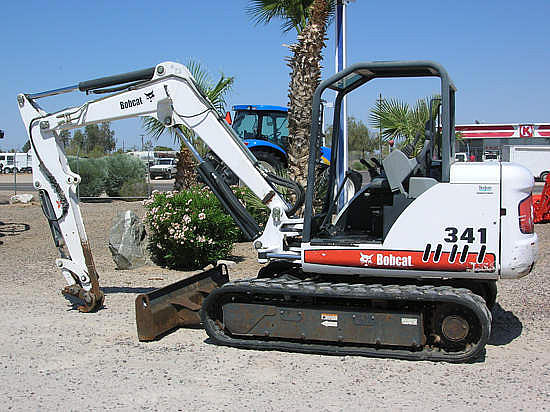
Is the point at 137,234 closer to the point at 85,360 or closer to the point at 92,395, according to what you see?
the point at 85,360

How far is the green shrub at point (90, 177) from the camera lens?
23.3 metres

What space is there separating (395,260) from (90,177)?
1902 centimetres

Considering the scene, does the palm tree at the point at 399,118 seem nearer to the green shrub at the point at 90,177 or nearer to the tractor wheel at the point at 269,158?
the tractor wheel at the point at 269,158

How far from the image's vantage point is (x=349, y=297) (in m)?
5.99

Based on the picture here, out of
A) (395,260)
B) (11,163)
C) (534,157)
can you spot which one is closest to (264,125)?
(395,260)

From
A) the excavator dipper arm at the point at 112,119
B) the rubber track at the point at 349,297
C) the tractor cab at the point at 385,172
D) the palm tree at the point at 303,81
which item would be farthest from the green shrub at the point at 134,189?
the rubber track at the point at 349,297

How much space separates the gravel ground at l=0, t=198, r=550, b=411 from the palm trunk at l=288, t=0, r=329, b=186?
218 inches

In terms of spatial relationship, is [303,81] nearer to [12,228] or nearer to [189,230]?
[189,230]

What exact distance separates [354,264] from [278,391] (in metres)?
1.51

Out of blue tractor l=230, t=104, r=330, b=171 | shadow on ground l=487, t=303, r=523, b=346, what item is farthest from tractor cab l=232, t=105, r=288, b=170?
shadow on ground l=487, t=303, r=523, b=346

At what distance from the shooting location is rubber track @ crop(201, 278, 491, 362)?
18.8 feet

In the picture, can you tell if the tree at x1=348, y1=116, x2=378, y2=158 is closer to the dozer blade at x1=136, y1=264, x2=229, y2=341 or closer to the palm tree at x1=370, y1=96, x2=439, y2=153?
the palm tree at x1=370, y1=96, x2=439, y2=153

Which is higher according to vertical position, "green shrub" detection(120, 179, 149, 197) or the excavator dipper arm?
the excavator dipper arm

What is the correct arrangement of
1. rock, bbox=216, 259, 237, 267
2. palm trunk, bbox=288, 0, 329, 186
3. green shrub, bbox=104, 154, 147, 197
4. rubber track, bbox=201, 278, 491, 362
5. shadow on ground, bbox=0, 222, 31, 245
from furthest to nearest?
green shrub, bbox=104, 154, 147, 197 < shadow on ground, bbox=0, 222, 31, 245 < palm trunk, bbox=288, 0, 329, 186 < rock, bbox=216, 259, 237, 267 < rubber track, bbox=201, 278, 491, 362
